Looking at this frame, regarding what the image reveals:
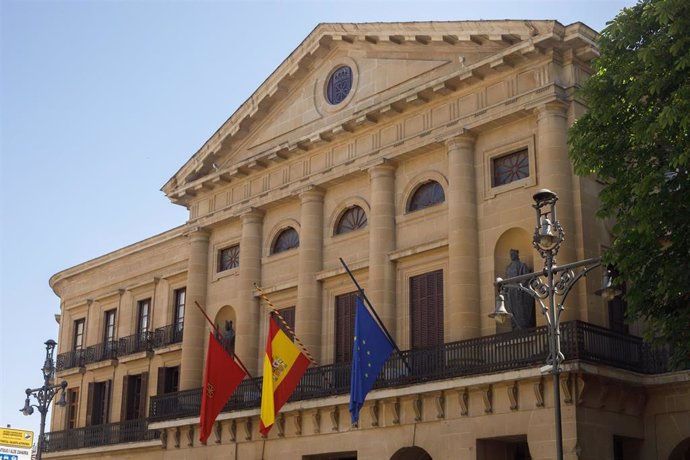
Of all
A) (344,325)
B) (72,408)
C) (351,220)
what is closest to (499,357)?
(344,325)

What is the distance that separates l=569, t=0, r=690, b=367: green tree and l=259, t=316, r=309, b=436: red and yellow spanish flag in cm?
1070

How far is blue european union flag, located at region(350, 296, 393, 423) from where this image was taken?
24922 millimetres

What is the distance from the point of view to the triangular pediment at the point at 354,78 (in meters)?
27.1

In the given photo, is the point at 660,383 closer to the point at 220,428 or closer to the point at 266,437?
the point at 266,437

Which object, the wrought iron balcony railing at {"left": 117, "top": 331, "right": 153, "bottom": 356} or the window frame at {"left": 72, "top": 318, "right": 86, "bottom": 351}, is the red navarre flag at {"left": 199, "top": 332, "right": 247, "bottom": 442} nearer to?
the wrought iron balcony railing at {"left": 117, "top": 331, "right": 153, "bottom": 356}

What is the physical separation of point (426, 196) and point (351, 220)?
292 centimetres

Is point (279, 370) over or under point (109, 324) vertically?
under

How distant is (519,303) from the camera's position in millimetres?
25000

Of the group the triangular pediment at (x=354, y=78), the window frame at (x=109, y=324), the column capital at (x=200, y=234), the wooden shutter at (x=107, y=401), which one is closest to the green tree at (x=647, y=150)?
the triangular pediment at (x=354, y=78)

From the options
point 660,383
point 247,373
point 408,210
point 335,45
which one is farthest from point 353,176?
point 660,383

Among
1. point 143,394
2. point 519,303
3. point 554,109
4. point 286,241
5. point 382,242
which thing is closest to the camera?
point 519,303

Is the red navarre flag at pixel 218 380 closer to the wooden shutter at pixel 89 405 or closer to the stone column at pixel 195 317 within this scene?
the stone column at pixel 195 317

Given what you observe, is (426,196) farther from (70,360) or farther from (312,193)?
(70,360)

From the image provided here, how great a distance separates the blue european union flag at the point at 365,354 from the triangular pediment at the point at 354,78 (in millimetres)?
6633
